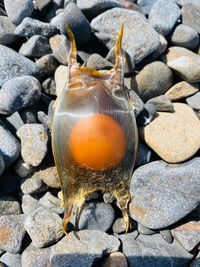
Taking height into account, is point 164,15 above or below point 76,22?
below

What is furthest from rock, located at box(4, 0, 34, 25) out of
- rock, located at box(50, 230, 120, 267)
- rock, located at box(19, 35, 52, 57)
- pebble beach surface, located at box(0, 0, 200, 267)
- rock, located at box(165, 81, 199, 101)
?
rock, located at box(50, 230, 120, 267)

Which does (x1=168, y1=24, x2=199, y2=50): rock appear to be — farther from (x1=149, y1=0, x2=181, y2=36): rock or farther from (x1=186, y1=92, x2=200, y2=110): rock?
(x1=186, y1=92, x2=200, y2=110): rock

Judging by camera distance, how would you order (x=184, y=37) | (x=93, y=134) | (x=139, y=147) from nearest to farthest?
(x=93, y=134)
(x=139, y=147)
(x=184, y=37)

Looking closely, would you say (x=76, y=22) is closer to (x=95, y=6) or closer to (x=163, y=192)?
(x=95, y=6)

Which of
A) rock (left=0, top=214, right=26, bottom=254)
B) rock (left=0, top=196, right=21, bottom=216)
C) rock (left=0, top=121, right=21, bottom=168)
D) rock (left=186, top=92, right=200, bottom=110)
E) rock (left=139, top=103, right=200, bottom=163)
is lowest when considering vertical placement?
rock (left=0, top=214, right=26, bottom=254)

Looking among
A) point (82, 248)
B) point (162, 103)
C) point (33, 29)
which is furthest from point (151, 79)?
point (82, 248)

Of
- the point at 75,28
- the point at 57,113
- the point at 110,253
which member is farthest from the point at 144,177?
the point at 75,28
